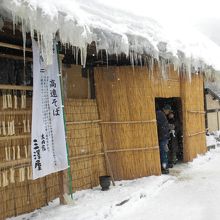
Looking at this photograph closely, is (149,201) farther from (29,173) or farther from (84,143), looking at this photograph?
(29,173)

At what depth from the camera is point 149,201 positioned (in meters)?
8.73

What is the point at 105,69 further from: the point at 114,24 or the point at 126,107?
the point at 114,24

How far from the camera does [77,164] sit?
9.48 meters

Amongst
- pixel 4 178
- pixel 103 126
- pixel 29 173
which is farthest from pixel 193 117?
pixel 4 178

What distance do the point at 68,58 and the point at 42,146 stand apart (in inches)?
125

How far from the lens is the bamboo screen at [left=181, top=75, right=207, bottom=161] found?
43.6 feet

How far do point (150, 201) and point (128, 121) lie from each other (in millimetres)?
2628

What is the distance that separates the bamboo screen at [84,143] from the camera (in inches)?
368

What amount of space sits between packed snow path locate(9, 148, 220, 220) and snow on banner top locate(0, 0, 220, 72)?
8.63 feet

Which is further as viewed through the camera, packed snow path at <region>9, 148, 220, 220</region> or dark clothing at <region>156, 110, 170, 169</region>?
dark clothing at <region>156, 110, 170, 169</region>

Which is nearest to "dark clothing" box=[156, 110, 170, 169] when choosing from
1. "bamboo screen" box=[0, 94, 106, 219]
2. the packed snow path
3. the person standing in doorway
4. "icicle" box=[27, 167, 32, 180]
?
the person standing in doorway

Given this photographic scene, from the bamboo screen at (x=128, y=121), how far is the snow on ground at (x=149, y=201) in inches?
17.5

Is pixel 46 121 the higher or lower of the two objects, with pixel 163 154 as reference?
higher

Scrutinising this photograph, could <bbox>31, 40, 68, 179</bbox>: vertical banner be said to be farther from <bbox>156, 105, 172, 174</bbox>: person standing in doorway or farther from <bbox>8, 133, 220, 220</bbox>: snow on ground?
<bbox>156, 105, 172, 174</bbox>: person standing in doorway
